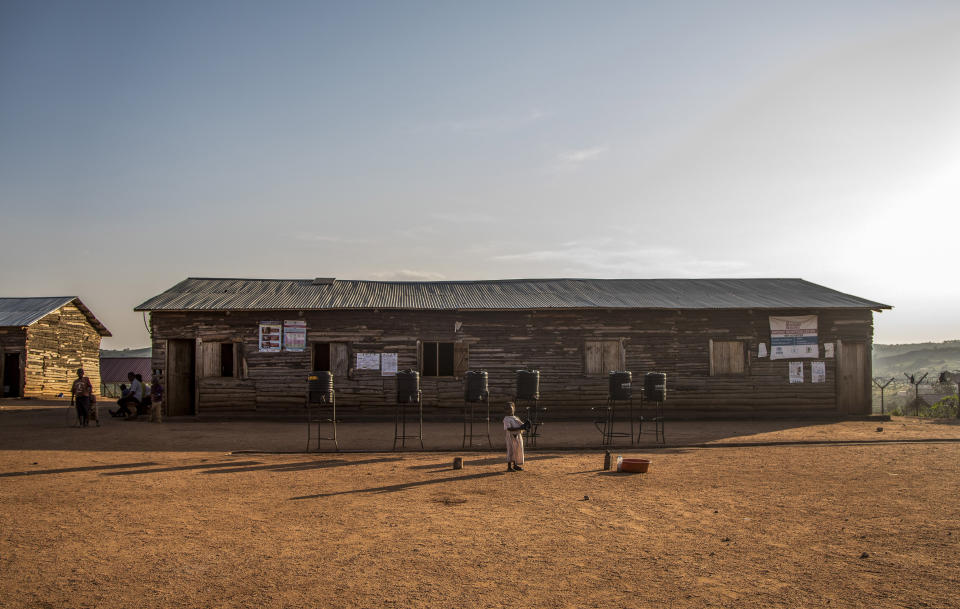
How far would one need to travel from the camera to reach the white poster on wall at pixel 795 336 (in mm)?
20859

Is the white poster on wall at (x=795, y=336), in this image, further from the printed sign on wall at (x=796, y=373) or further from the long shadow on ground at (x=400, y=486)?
the long shadow on ground at (x=400, y=486)

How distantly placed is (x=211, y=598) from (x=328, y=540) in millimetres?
1722

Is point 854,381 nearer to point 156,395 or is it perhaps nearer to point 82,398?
point 156,395

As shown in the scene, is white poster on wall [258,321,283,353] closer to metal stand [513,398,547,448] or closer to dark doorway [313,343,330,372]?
dark doorway [313,343,330,372]

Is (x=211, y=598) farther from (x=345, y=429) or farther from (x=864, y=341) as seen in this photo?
(x=864, y=341)

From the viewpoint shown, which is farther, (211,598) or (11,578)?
(11,578)

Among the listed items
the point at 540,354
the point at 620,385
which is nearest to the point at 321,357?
the point at 540,354

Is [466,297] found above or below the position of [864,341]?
above

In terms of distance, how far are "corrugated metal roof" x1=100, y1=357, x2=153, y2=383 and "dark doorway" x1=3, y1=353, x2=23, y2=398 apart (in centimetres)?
898

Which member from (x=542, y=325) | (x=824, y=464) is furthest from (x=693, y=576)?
(x=542, y=325)

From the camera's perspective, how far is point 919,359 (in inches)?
3068

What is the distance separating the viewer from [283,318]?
20.1 metres

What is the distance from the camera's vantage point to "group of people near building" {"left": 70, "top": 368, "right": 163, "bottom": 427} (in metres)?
17.7

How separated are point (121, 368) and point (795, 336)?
127ft
